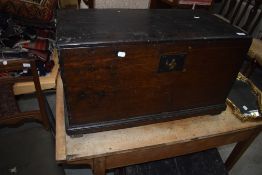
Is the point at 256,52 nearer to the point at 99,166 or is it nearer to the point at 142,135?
the point at 142,135

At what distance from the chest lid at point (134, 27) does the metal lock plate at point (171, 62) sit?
0.06 meters

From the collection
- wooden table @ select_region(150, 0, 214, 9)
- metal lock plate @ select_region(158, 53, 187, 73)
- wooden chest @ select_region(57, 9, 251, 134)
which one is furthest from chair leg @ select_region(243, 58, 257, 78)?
metal lock plate @ select_region(158, 53, 187, 73)

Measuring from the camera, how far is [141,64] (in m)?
0.71

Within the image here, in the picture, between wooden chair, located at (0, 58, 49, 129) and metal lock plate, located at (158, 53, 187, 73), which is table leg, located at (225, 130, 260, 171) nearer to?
metal lock plate, located at (158, 53, 187, 73)

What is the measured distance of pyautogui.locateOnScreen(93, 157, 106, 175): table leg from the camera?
2.63 feet

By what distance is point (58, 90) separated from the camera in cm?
102

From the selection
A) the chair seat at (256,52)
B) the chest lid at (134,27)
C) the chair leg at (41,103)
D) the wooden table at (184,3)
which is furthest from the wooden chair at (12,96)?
the chair seat at (256,52)

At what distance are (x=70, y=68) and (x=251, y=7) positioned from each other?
237cm

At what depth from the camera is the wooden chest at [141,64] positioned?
2.14ft

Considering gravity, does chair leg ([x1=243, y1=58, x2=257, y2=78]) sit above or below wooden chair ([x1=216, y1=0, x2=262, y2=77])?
below

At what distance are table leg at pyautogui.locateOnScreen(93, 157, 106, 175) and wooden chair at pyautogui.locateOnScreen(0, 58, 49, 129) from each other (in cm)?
45

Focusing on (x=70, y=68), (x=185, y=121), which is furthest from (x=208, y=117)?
(x=70, y=68)

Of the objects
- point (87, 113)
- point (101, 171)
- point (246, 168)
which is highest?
point (87, 113)

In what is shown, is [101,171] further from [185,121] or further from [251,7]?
[251,7]
